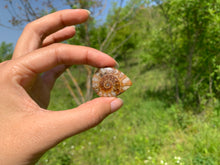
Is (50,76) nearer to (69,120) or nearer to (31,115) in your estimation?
(31,115)

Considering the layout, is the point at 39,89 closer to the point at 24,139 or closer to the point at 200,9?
the point at 24,139

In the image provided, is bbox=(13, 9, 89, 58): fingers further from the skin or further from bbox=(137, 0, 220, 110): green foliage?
bbox=(137, 0, 220, 110): green foliage

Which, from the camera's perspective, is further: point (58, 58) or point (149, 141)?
point (149, 141)

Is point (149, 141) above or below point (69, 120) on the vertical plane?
below

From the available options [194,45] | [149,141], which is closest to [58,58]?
[149,141]

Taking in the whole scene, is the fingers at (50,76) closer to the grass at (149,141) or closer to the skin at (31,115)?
the skin at (31,115)

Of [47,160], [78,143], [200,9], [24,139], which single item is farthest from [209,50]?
[47,160]
